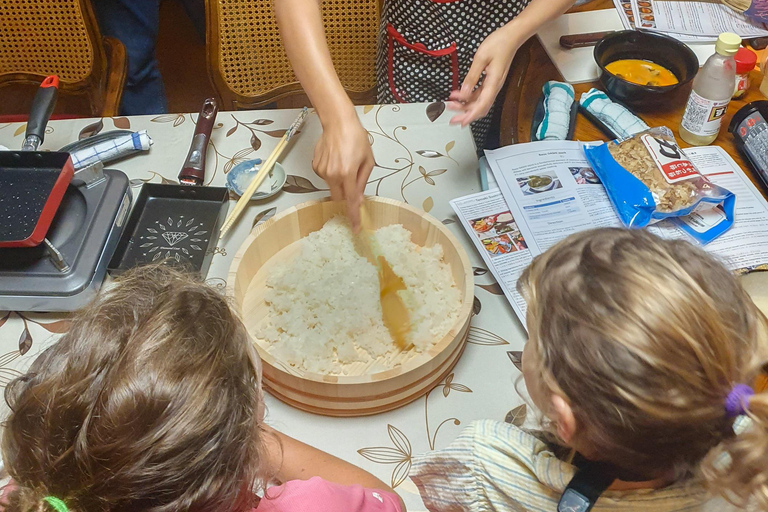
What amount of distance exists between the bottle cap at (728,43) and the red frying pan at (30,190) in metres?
1.36

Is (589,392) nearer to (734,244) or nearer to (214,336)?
(214,336)

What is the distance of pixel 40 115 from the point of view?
117 centimetres

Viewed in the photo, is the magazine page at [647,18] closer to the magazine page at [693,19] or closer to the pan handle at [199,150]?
the magazine page at [693,19]

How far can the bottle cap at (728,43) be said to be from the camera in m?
1.25

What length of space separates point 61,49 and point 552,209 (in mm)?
1488

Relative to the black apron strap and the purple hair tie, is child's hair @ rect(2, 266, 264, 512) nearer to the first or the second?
the black apron strap

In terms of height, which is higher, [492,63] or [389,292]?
[492,63]

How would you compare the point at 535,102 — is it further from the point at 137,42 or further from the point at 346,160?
the point at 137,42

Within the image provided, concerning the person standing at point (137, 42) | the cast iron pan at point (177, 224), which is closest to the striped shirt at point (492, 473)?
the cast iron pan at point (177, 224)

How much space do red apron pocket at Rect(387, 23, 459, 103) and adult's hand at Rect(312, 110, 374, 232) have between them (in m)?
0.59

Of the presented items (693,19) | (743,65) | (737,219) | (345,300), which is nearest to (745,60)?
(743,65)

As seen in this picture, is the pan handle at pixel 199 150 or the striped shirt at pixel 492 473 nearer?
the striped shirt at pixel 492 473

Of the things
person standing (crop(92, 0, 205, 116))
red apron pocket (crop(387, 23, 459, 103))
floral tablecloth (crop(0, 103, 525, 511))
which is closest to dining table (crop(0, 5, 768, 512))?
floral tablecloth (crop(0, 103, 525, 511))

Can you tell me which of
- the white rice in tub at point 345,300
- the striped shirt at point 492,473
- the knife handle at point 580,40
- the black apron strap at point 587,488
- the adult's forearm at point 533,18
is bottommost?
the striped shirt at point 492,473
